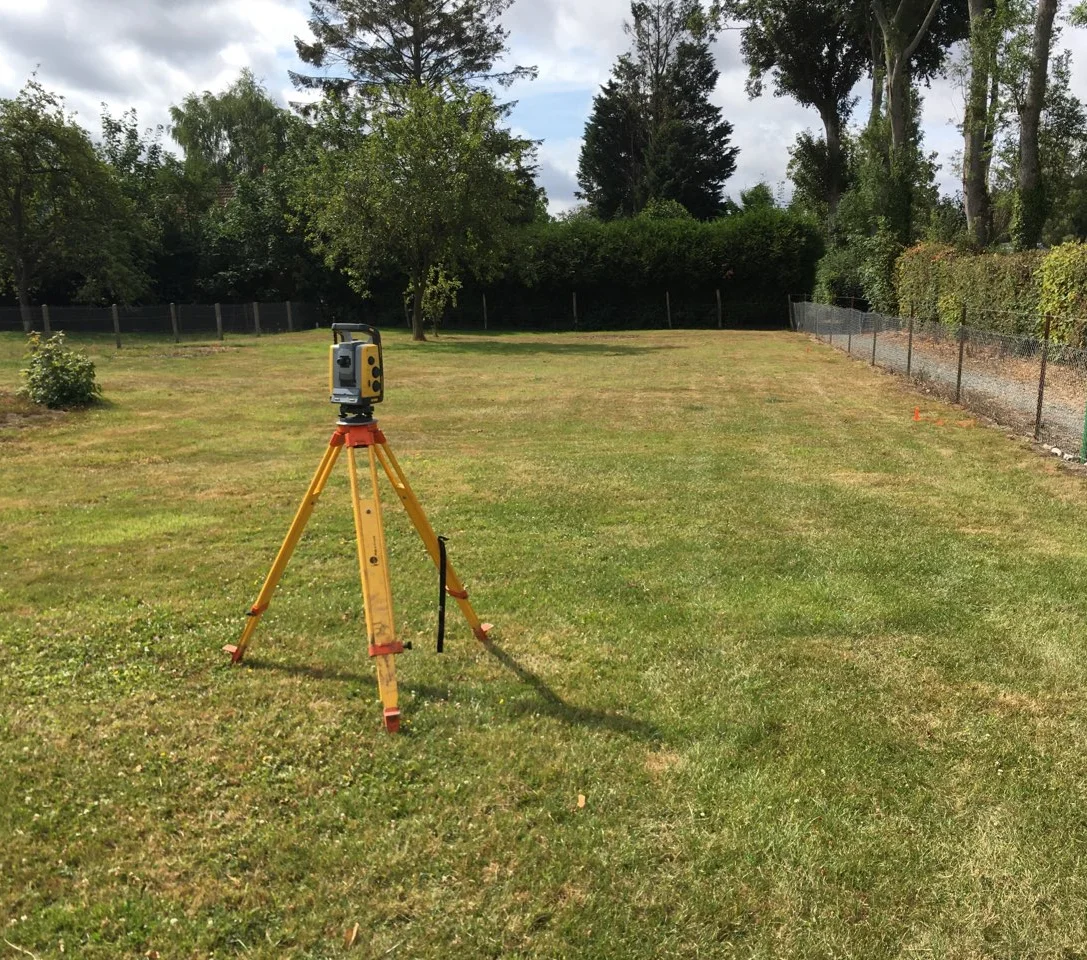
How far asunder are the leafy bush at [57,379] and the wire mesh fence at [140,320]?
15.0 m

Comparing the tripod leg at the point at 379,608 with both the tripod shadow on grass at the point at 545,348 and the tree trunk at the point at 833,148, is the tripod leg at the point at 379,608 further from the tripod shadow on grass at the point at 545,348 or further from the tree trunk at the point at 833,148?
the tree trunk at the point at 833,148

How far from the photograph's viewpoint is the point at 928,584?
5.08m

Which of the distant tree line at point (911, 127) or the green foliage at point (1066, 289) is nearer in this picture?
the green foliage at point (1066, 289)

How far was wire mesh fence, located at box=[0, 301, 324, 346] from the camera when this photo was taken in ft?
92.5

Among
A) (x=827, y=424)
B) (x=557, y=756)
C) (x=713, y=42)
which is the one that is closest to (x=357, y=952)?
(x=557, y=756)

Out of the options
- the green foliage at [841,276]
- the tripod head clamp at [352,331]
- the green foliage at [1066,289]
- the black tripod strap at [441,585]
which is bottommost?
the black tripod strap at [441,585]

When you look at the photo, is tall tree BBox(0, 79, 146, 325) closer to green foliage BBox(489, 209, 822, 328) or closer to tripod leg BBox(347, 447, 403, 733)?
green foliage BBox(489, 209, 822, 328)

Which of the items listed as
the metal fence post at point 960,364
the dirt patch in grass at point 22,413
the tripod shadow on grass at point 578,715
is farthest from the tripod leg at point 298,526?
the metal fence post at point 960,364

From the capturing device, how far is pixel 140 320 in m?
28.7

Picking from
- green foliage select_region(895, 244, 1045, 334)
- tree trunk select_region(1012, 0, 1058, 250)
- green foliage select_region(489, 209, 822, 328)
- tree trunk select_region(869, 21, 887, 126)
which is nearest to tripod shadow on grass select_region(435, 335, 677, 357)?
green foliage select_region(895, 244, 1045, 334)

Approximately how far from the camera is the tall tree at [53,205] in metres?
29.5

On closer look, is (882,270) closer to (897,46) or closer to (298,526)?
(897,46)

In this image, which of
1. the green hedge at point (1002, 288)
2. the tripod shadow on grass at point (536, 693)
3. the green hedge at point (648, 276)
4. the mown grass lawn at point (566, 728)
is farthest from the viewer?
the green hedge at point (648, 276)

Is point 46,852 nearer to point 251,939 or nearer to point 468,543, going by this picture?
point 251,939
